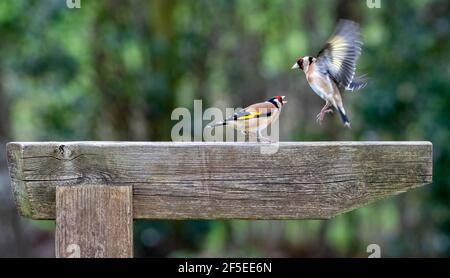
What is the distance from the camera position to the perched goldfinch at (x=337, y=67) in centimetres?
254

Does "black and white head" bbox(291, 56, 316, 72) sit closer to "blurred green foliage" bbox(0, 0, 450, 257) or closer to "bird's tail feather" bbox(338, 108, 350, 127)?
"bird's tail feather" bbox(338, 108, 350, 127)

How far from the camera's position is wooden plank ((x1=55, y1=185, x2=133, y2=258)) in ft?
6.57

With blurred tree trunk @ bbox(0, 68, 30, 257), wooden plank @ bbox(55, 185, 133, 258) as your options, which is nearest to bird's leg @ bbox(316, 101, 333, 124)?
wooden plank @ bbox(55, 185, 133, 258)

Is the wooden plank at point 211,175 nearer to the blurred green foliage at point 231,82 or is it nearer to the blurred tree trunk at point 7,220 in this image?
the blurred green foliage at point 231,82

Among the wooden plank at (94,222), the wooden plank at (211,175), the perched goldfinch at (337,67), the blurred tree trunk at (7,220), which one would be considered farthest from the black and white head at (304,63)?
the blurred tree trunk at (7,220)

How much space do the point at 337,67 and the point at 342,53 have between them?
6 centimetres

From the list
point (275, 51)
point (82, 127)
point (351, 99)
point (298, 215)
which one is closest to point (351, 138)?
point (351, 99)

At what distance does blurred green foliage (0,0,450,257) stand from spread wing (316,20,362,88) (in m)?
3.71

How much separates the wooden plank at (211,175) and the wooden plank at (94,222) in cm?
3

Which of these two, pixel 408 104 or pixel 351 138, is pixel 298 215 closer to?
pixel 408 104

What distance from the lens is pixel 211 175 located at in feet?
6.68

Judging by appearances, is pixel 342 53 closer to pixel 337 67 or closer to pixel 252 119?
pixel 337 67

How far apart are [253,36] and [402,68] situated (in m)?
2.41
